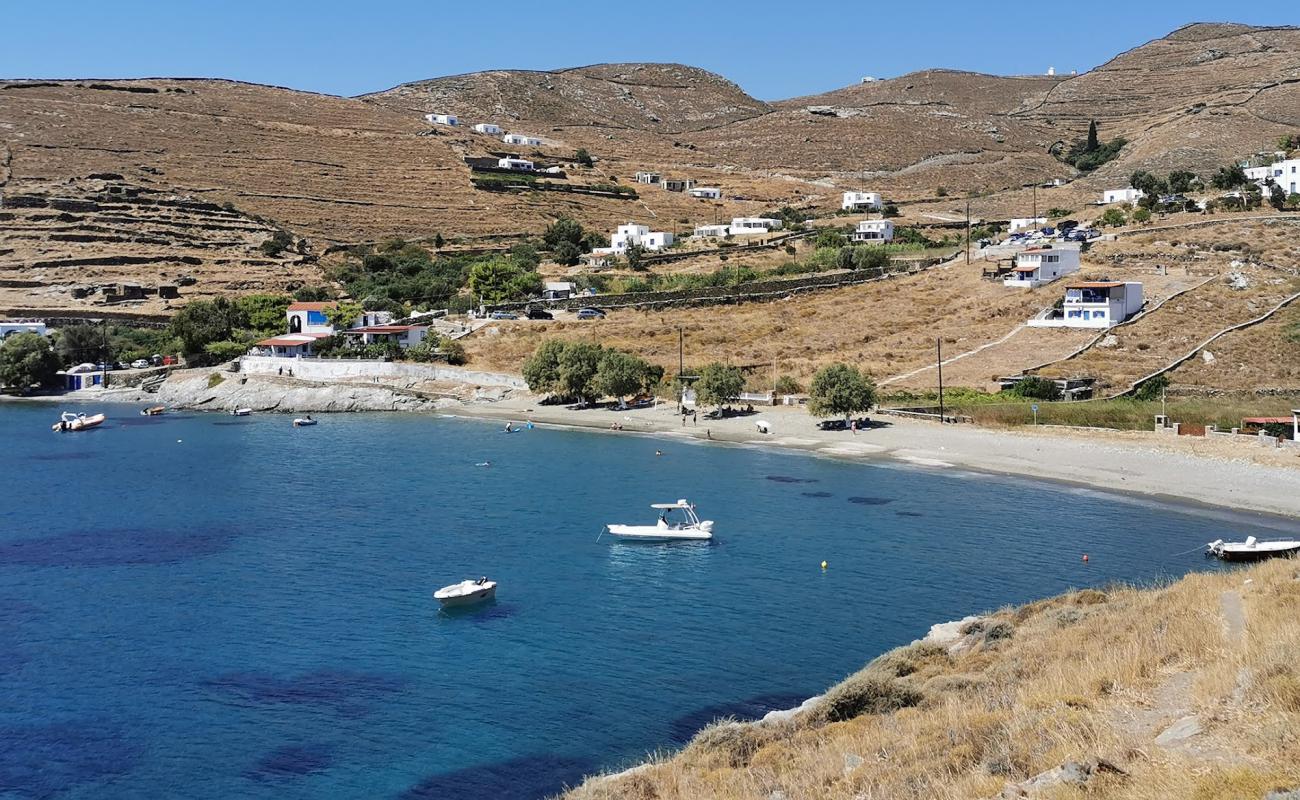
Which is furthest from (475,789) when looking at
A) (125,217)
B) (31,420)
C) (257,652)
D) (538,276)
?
(125,217)

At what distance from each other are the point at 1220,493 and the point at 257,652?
106ft

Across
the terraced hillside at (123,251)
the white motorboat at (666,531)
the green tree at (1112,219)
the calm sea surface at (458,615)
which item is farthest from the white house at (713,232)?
the white motorboat at (666,531)

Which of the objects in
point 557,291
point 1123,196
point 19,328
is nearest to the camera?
point 19,328

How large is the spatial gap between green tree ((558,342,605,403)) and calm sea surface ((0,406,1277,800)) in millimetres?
12694

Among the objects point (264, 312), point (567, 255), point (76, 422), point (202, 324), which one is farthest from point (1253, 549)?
point (567, 255)

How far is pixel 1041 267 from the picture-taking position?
2985 inches

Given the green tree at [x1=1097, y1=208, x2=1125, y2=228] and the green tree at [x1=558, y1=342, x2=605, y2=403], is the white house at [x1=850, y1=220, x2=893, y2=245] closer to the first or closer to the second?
the green tree at [x1=1097, y1=208, x2=1125, y2=228]

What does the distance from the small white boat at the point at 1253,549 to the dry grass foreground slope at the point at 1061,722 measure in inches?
436

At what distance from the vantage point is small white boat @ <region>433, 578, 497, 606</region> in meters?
30.7

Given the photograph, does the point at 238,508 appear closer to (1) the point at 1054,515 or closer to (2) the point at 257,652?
(2) the point at 257,652

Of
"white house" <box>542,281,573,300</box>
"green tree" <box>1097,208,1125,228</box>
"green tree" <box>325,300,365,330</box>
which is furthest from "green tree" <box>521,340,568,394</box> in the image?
"green tree" <box>1097,208,1125,228</box>

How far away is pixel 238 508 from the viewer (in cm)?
4500

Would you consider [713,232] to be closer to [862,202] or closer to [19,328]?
[862,202]

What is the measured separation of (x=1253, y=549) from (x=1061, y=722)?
21.8 meters
